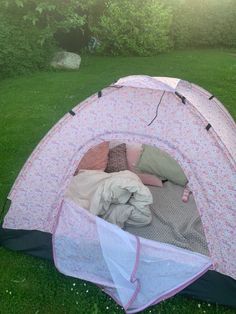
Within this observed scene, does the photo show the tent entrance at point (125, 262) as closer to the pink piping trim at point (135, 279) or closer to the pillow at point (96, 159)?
the pink piping trim at point (135, 279)

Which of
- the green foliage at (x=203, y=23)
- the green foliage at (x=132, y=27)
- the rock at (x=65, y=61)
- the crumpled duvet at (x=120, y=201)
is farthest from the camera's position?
the green foliage at (x=203, y=23)

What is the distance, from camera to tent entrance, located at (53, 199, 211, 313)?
107 inches

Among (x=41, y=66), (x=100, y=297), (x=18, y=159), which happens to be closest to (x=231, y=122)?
(x=100, y=297)

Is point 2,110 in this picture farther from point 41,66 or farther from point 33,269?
point 33,269

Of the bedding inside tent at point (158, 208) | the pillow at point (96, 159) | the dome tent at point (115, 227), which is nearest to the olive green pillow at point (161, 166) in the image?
the bedding inside tent at point (158, 208)

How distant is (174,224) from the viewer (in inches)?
126

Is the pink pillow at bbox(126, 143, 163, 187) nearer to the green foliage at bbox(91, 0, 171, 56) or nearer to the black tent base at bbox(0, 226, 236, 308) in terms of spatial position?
the black tent base at bbox(0, 226, 236, 308)

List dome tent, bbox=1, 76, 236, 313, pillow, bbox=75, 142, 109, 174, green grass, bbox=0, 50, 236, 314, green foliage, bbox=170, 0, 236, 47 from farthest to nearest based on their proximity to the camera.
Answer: green foliage, bbox=170, 0, 236, 47 → pillow, bbox=75, 142, 109, 174 → green grass, bbox=0, 50, 236, 314 → dome tent, bbox=1, 76, 236, 313

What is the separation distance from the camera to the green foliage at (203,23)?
9.66 m

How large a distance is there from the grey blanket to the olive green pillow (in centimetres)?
16

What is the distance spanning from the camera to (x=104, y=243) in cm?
285

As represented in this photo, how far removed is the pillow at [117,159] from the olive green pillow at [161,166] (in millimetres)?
150

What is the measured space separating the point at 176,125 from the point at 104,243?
3.02 feet

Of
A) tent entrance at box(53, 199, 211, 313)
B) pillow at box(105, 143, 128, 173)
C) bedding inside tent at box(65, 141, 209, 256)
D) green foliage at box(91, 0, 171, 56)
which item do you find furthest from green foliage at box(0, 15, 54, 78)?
tent entrance at box(53, 199, 211, 313)
